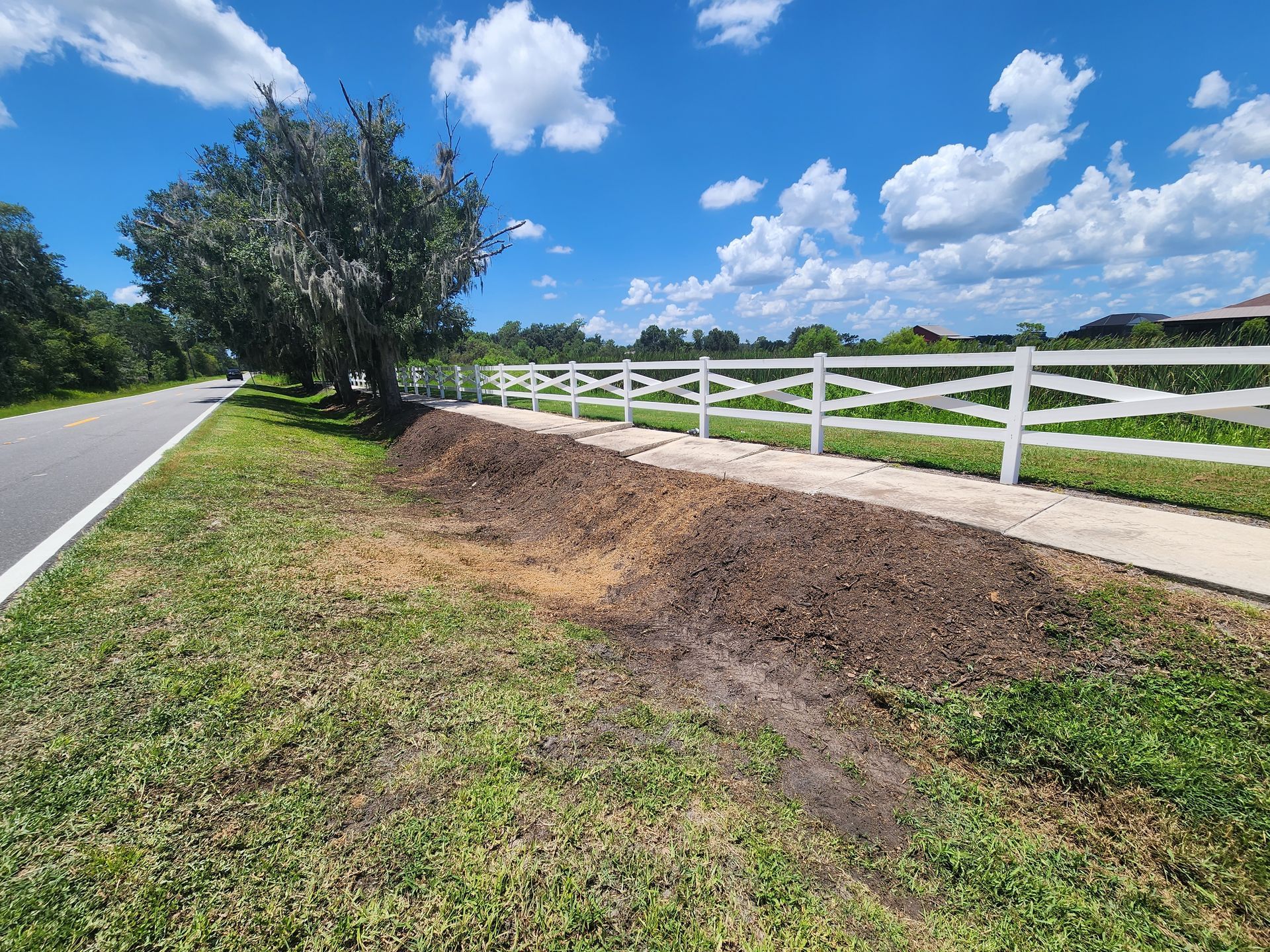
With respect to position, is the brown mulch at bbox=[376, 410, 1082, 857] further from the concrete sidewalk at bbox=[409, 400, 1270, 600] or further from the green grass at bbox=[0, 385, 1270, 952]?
the concrete sidewalk at bbox=[409, 400, 1270, 600]

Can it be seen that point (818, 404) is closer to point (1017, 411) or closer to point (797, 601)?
point (1017, 411)

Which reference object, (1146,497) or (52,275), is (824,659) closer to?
(1146,497)

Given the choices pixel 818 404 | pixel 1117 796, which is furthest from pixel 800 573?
pixel 818 404

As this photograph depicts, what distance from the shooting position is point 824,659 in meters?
3.09

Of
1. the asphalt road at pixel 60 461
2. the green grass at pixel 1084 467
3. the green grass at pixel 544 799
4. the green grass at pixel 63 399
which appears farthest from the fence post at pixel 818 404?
the green grass at pixel 63 399

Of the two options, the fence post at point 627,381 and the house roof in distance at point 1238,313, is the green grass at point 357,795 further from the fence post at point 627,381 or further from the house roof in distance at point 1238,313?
the house roof in distance at point 1238,313

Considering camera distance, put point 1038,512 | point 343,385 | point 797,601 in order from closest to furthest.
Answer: point 797,601, point 1038,512, point 343,385

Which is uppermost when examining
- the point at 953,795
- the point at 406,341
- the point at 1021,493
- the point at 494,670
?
the point at 406,341

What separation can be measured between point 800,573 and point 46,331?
47.1 meters

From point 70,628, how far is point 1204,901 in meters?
5.27

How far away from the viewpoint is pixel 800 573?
363 centimetres

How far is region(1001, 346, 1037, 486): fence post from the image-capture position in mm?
4711

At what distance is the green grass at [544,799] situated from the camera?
1.65 m

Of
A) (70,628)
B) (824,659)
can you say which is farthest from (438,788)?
(70,628)
